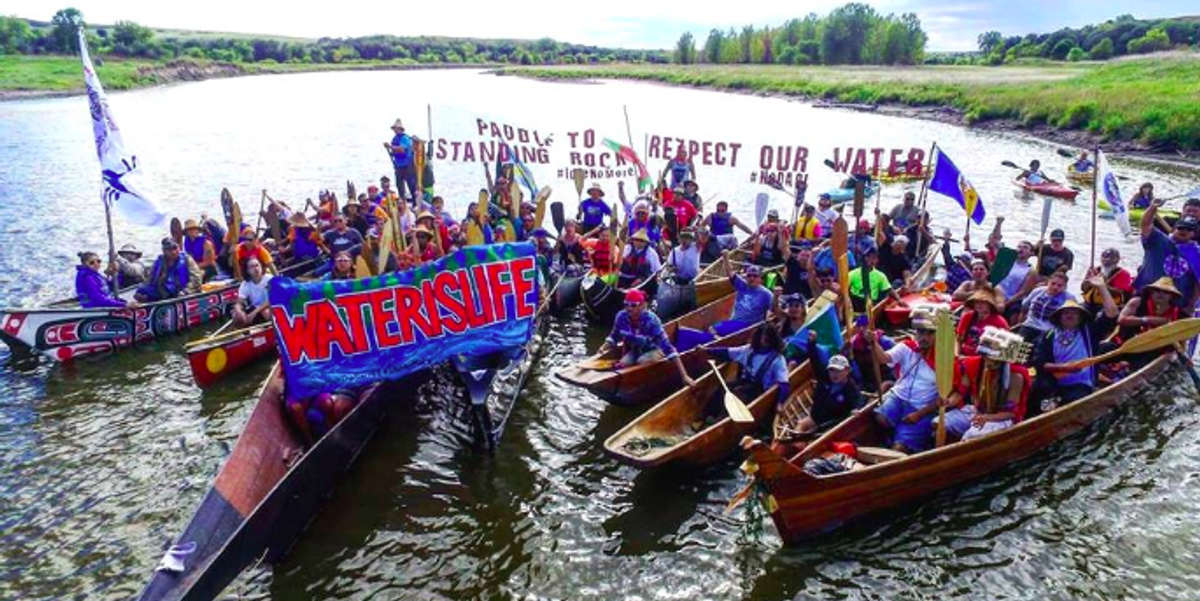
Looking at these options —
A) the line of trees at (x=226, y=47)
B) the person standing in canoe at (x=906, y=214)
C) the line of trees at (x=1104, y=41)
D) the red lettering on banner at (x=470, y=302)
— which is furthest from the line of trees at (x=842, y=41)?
the red lettering on banner at (x=470, y=302)

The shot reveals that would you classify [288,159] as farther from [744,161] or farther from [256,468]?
[256,468]

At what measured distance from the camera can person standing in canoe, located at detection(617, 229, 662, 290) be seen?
51.8 feet

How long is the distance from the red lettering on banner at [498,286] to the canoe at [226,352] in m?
4.42

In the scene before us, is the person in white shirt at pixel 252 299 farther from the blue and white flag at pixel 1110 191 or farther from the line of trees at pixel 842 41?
the line of trees at pixel 842 41

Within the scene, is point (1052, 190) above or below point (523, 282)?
below

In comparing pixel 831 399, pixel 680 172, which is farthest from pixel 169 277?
pixel 680 172

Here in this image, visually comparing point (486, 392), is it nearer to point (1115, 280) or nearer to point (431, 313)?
point (431, 313)

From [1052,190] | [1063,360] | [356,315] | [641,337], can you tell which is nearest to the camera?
[356,315]

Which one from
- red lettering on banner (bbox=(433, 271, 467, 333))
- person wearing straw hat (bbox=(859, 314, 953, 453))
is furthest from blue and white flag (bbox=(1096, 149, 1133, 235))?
red lettering on banner (bbox=(433, 271, 467, 333))

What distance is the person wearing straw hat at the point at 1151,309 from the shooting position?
1136 cm

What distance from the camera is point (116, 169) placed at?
12703 millimetres

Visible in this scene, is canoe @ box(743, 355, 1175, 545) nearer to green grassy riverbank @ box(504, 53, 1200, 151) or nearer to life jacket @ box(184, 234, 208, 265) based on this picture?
life jacket @ box(184, 234, 208, 265)

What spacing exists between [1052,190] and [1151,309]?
19417 millimetres

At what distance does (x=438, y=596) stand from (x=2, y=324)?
385 inches
